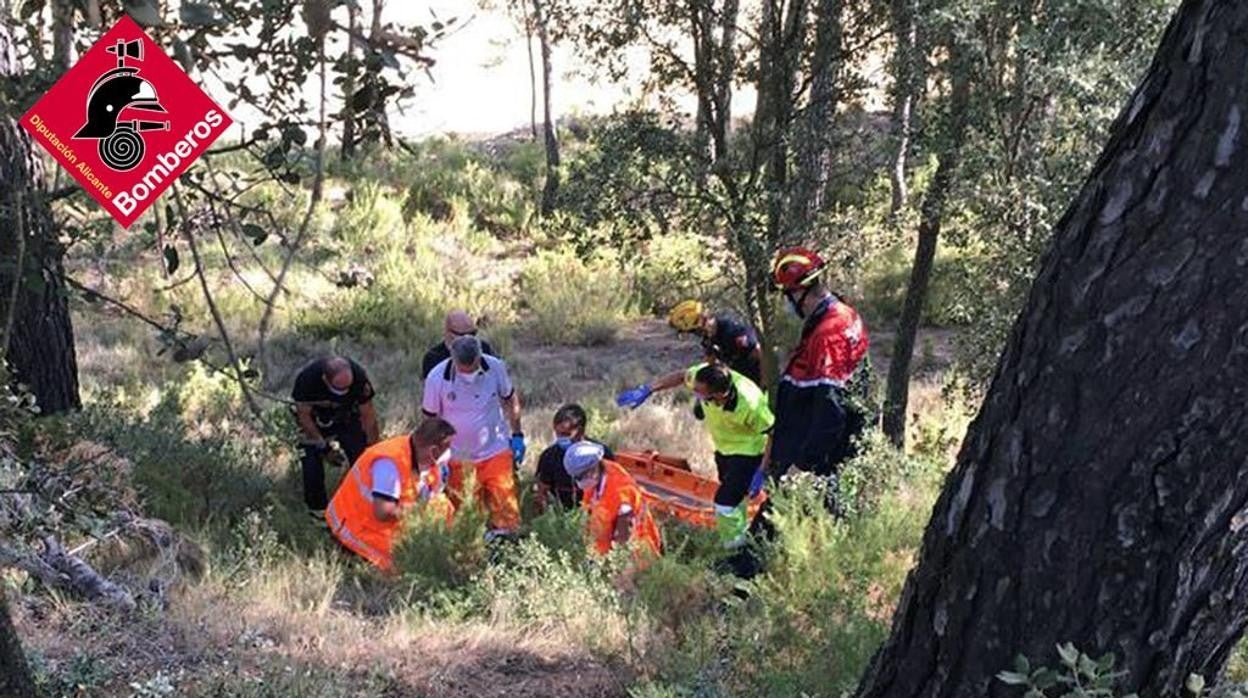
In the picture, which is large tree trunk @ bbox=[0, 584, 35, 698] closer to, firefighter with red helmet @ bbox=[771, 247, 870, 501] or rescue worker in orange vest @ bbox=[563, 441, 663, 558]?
rescue worker in orange vest @ bbox=[563, 441, 663, 558]

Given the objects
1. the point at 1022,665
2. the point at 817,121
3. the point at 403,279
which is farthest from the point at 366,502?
the point at 403,279

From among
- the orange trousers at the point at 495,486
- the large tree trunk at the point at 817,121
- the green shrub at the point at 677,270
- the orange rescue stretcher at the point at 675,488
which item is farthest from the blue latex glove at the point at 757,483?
the green shrub at the point at 677,270

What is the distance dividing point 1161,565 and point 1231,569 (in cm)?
13

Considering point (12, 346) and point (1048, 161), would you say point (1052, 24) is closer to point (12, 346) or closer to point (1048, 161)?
point (1048, 161)

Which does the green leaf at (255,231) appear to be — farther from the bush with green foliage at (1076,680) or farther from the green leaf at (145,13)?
the bush with green foliage at (1076,680)

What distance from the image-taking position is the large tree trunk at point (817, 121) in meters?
8.09

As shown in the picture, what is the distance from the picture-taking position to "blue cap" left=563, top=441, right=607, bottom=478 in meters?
6.42

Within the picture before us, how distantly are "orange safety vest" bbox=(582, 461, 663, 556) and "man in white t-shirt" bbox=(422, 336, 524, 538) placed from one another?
757mm

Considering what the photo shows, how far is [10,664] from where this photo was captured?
9.46ft

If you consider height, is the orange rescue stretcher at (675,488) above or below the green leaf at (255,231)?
below

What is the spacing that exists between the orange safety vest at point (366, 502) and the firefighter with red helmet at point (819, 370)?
203cm

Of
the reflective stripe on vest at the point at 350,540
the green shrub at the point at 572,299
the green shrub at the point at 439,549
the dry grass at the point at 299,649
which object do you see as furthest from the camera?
the green shrub at the point at 572,299

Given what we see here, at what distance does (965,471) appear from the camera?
6.96 ft

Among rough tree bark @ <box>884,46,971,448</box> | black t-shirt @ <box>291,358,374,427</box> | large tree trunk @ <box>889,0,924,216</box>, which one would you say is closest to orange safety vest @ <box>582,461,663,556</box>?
black t-shirt @ <box>291,358,374,427</box>
